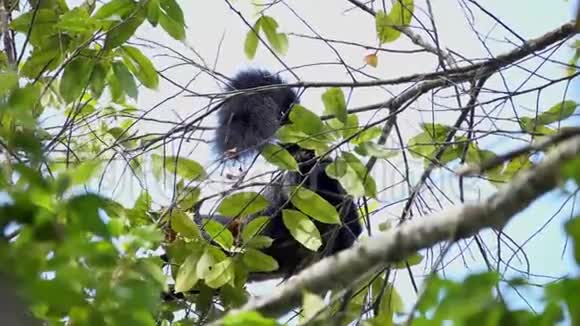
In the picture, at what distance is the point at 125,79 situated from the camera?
6.13 feet

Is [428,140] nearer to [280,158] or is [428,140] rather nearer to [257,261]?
[280,158]

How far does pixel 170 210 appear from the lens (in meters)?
1.75

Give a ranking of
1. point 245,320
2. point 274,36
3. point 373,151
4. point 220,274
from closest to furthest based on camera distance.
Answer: point 245,320, point 373,151, point 220,274, point 274,36

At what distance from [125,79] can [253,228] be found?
0.42 meters

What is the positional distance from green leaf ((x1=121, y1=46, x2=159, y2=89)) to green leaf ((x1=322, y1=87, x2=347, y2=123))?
47 centimetres

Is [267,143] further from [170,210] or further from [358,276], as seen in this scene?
[358,276]

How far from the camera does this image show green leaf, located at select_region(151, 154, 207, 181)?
1.82m

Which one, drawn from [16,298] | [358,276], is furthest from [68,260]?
[358,276]

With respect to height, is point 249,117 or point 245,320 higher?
point 249,117

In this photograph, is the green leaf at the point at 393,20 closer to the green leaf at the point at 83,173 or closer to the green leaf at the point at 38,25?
the green leaf at the point at 38,25

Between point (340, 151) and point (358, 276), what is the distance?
0.68 meters

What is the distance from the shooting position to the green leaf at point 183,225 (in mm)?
1798

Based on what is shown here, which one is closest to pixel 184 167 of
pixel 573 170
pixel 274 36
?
pixel 274 36

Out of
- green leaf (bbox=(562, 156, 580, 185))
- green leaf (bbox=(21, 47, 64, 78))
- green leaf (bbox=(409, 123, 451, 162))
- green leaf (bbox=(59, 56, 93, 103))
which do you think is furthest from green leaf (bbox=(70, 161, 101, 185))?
green leaf (bbox=(21, 47, 64, 78))
